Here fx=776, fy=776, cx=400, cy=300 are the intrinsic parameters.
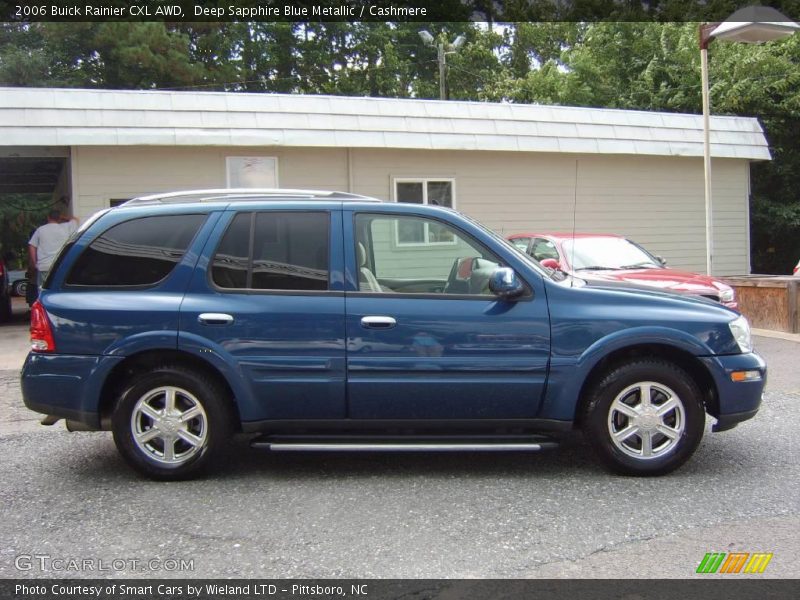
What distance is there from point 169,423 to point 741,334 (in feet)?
12.0

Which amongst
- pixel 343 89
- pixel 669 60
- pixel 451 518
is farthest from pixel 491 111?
pixel 343 89

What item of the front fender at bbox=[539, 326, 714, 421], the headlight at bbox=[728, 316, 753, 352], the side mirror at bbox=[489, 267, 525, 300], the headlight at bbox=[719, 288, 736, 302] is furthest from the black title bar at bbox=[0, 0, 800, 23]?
the side mirror at bbox=[489, 267, 525, 300]

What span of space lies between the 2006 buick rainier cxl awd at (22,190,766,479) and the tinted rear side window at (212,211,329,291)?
0.01m

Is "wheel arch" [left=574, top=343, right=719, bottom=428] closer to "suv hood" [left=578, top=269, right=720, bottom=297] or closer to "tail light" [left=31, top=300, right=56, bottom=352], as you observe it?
"suv hood" [left=578, top=269, right=720, bottom=297]

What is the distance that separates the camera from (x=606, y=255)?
968cm

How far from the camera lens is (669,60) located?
2092 centimetres

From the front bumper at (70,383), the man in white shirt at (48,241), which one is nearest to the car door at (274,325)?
the front bumper at (70,383)

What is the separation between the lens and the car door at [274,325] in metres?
4.78

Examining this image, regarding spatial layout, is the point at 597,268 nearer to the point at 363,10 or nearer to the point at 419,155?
the point at 419,155

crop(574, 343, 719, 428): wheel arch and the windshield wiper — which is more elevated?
the windshield wiper

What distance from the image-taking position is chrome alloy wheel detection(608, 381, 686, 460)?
483 centimetres

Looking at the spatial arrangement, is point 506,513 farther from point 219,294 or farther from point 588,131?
point 588,131

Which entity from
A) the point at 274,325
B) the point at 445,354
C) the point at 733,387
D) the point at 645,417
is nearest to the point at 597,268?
the point at 733,387

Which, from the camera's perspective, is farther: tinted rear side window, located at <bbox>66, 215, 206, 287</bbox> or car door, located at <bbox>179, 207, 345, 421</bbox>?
tinted rear side window, located at <bbox>66, 215, 206, 287</bbox>
